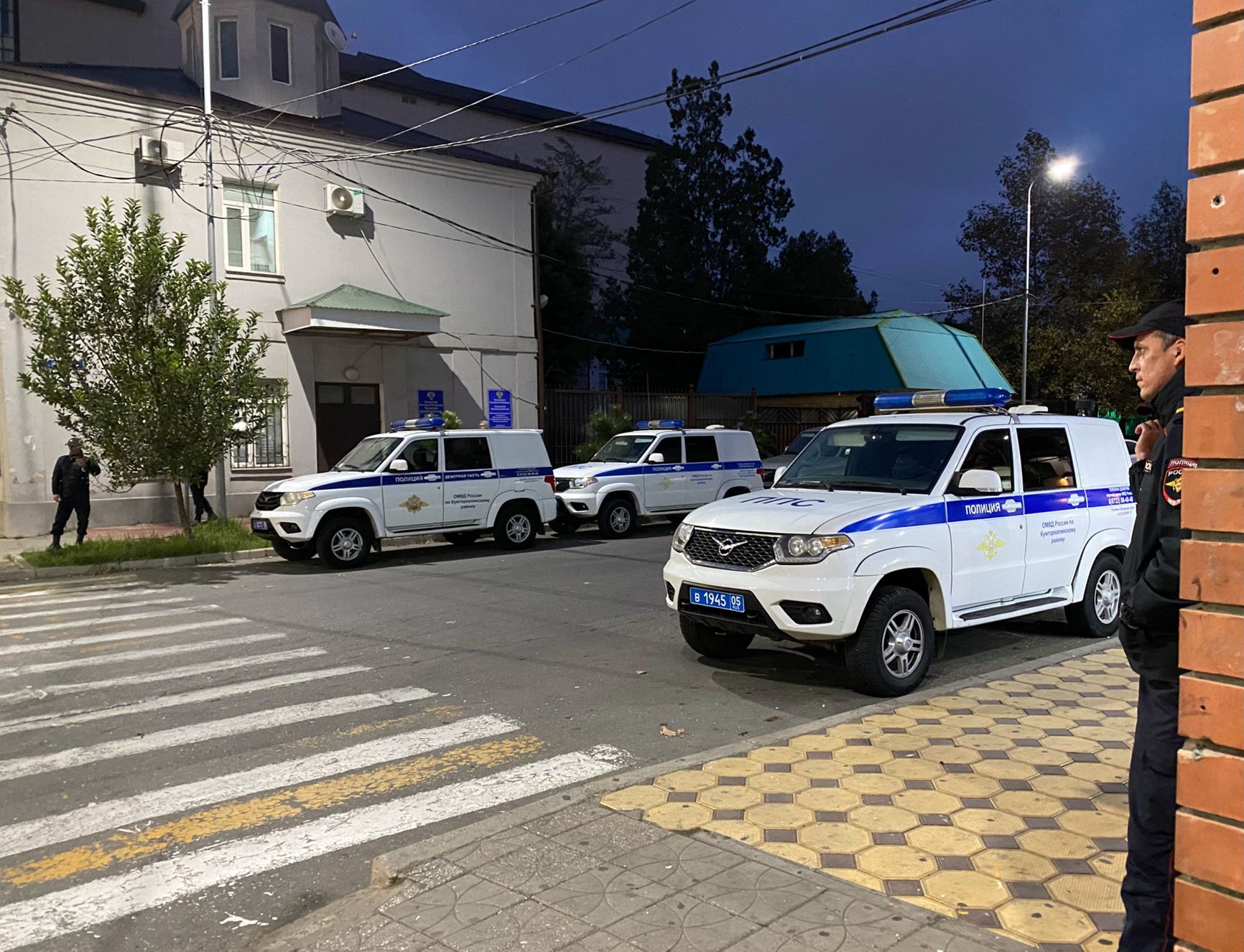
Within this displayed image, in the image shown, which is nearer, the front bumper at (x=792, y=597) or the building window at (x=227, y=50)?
the front bumper at (x=792, y=597)

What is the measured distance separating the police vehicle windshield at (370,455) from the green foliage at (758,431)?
15.3 meters

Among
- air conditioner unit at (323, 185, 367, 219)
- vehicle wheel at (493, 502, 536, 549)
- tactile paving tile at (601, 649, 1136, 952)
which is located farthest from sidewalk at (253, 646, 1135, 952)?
air conditioner unit at (323, 185, 367, 219)

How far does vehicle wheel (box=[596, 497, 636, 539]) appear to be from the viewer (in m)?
17.4

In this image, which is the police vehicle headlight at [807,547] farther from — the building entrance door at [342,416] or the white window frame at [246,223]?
the white window frame at [246,223]

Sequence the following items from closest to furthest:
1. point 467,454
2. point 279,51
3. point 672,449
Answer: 1. point 467,454
2. point 672,449
3. point 279,51

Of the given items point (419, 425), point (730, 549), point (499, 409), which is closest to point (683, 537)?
point (730, 549)

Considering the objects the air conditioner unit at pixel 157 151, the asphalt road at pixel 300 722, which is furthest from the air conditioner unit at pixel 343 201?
the asphalt road at pixel 300 722

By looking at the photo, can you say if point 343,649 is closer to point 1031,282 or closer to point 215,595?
point 215,595

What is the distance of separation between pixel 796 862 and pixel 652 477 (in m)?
13.9

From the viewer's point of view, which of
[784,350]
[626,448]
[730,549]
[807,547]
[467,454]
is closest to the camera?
[807,547]

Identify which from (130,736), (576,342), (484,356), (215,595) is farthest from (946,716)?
(576,342)

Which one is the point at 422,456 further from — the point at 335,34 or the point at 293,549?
the point at 335,34

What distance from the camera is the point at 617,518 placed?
17.5 m

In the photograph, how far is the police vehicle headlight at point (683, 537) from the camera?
24.1 feet
